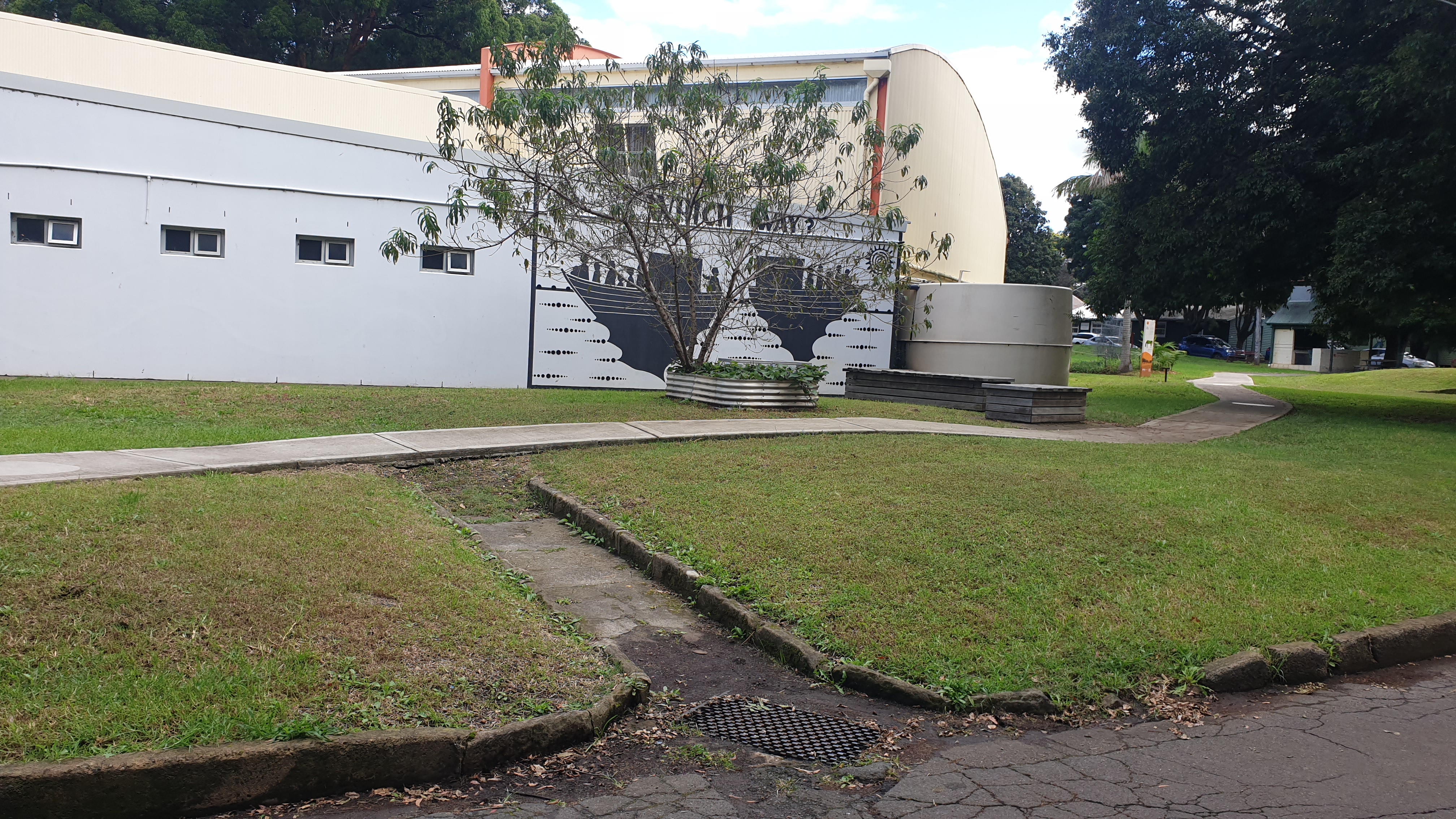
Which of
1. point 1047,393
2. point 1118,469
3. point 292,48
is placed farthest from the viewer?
point 292,48

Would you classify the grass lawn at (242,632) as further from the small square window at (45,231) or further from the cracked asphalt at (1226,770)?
the small square window at (45,231)

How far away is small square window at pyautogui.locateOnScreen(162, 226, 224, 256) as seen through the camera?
14.9m

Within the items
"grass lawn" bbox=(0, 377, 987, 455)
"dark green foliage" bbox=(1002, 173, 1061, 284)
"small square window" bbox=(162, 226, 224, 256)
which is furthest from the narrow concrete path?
"dark green foliage" bbox=(1002, 173, 1061, 284)

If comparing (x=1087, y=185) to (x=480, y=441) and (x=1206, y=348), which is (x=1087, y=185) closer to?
(x=1206, y=348)

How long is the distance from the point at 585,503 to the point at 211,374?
10157 millimetres

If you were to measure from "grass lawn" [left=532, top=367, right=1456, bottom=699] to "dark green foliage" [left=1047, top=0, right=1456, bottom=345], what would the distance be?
23.0 feet

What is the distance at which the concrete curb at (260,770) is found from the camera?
3152 millimetres

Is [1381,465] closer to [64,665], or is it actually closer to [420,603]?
[420,603]

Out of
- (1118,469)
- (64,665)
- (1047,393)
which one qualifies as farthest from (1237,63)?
(64,665)

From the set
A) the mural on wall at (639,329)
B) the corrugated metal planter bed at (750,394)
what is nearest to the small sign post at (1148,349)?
the mural on wall at (639,329)

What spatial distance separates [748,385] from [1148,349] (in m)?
22.4

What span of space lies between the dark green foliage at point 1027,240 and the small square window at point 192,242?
5215 cm

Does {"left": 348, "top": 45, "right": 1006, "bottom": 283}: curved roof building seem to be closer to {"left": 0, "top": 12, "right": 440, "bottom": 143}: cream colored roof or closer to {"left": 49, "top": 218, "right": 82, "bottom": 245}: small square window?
{"left": 0, "top": 12, "right": 440, "bottom": 143}: cream colored roof

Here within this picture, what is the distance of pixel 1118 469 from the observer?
365 inches
